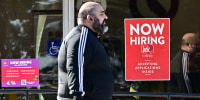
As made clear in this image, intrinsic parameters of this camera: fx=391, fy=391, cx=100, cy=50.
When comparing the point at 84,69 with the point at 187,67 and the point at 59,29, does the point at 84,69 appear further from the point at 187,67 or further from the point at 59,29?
the point at 59,29

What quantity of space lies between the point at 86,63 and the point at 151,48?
10.7 feet

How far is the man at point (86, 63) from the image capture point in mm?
3262

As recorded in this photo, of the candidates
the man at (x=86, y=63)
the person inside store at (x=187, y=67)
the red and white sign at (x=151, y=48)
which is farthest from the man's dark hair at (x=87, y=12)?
the person inside store at (x=187, y=67)

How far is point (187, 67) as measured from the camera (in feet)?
21.0

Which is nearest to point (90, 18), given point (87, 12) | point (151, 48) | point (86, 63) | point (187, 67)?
point (87, 12)

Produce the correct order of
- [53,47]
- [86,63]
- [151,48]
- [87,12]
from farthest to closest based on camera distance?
[53,47] < [151,48] < [87,12] < [86,63]

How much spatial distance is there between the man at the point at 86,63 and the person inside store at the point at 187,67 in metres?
3.12

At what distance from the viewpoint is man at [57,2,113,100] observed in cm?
326

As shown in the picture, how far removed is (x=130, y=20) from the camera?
6512mm

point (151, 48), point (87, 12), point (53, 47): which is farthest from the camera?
point (53, 47)

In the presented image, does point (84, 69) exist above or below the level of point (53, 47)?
below

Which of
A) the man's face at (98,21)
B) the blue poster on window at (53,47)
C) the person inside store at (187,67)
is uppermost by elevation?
the man's face at (98,21)

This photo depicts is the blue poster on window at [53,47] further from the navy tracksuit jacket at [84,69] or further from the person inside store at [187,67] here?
the navy tracksuit jacket at [84,69]

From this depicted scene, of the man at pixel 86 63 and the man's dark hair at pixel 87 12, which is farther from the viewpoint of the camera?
the man's dark hair at pixel 87 12
